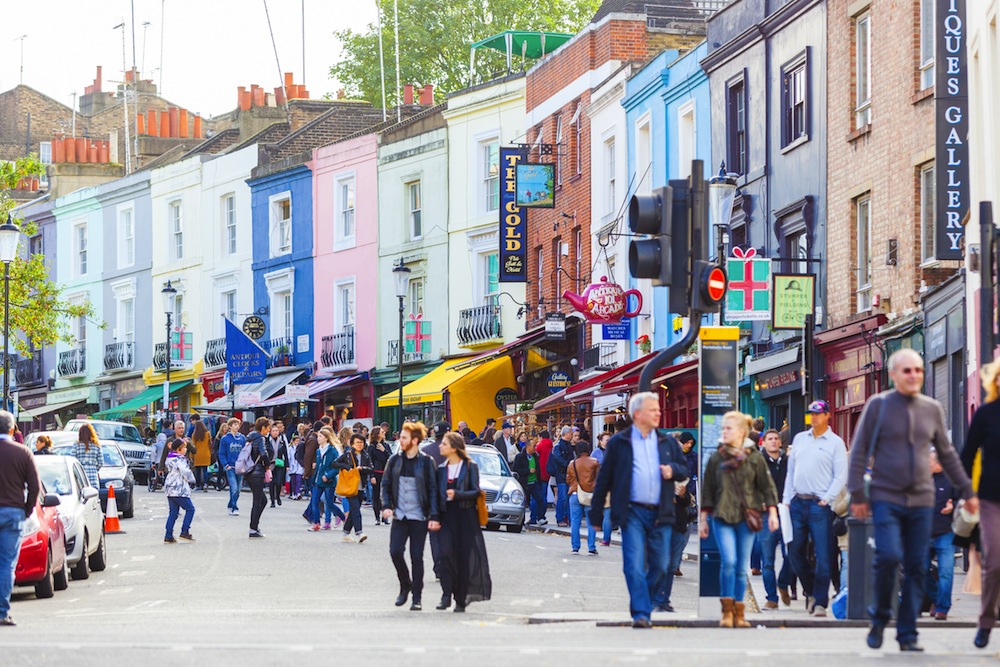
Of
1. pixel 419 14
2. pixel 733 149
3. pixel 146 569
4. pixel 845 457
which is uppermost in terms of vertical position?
pixel 419 14

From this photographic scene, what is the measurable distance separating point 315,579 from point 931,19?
11965mm

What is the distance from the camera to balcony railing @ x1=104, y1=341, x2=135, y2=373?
6169 cm

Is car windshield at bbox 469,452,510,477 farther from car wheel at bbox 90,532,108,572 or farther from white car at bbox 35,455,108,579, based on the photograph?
white car at bbox 35,455,108,579

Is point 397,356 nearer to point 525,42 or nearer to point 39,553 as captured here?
point 525,42

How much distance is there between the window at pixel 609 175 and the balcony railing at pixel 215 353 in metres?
19.2

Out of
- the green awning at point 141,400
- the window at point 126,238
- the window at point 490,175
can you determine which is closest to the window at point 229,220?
the green awning at point 141,400

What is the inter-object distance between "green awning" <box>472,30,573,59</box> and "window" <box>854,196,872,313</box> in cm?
2078

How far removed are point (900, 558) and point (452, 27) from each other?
58208 millimetres

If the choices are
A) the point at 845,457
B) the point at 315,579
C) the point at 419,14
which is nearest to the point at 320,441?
the point at 315,579

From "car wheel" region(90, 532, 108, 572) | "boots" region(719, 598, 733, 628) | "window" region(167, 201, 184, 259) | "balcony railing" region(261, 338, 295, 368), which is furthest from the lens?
"window" region(167, 201, 184, 259)

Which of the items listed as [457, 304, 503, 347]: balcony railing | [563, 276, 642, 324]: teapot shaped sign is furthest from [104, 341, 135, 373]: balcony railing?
[563, 276, 642, 324]: teapot shaped sign

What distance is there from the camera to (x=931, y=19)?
84.1 feet

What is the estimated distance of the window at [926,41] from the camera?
25.5 m

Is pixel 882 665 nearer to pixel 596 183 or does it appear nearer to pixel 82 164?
pixel 596 183
